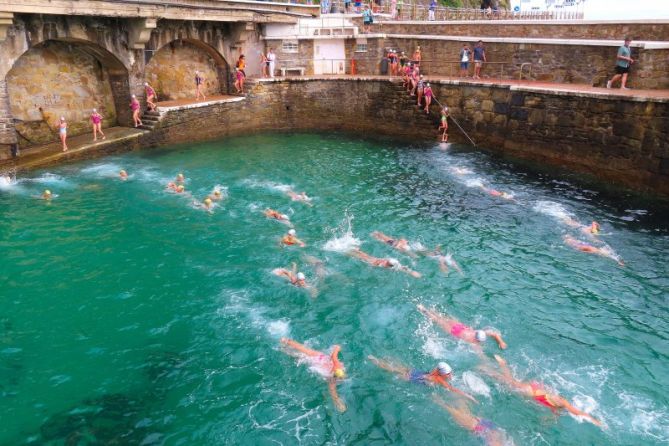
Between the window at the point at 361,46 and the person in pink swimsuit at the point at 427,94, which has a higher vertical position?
the window at the point at 361,46

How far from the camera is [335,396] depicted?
875 cm

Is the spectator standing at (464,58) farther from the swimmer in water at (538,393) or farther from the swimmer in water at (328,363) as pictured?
the swimmer in water at (328,363)

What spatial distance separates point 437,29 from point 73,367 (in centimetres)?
2573

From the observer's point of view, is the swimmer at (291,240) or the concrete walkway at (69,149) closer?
the swimmer at (291,240)

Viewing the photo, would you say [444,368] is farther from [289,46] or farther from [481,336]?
[289,46]

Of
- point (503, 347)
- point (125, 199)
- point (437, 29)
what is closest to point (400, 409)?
point (503, 347)

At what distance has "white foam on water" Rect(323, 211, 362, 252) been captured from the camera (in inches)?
554

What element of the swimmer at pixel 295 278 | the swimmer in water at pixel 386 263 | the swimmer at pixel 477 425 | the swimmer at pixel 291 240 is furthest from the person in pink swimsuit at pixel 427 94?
the swimmer at pixel 477 425

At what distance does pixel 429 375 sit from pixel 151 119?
65.3 ft

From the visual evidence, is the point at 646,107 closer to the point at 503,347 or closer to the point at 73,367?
the point at 503,347

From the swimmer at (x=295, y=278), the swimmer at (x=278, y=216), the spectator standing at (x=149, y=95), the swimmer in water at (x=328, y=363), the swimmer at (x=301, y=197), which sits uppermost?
the spectator standing at (x=149, y=95)

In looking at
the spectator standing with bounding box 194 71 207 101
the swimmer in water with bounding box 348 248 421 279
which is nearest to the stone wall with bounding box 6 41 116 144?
the spectator standing with bounding box 194 71 207 101

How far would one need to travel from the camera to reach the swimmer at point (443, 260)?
13.0 metres

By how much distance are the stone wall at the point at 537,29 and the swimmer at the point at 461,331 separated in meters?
17.4
